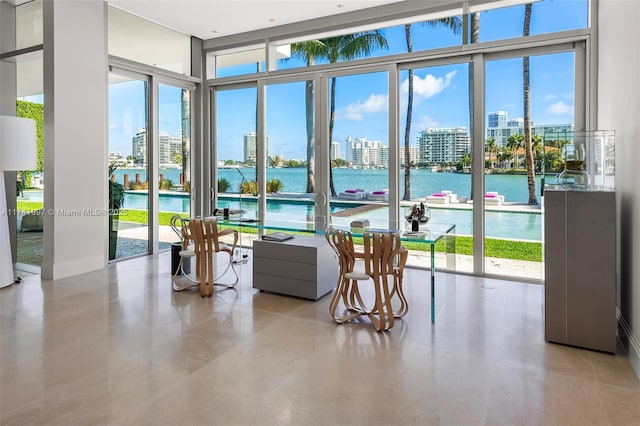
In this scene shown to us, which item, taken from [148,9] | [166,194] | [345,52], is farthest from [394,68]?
[166,194]

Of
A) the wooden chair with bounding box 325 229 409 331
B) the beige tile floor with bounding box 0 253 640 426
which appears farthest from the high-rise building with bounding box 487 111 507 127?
→ the wooden chair with bounding box 325 229 409 331

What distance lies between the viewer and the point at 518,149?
487 centimetres

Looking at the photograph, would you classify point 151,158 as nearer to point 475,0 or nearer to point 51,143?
point 51,143

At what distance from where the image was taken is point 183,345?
3014 millimetres

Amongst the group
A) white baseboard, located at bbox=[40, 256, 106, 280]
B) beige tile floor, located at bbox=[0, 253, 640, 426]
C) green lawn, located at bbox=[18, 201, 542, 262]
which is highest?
green lawn, located at bbox=[18, 201, 542, 262]

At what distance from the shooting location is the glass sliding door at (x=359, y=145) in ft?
18.5

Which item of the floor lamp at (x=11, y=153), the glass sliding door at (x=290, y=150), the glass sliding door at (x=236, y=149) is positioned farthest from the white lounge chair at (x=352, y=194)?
the floor lamp at (x=11, y=153)

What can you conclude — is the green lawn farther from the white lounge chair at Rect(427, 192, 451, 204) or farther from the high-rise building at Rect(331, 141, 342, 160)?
the high-rise building at Rect(331, 141, 342, 160)

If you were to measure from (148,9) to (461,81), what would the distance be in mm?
4220

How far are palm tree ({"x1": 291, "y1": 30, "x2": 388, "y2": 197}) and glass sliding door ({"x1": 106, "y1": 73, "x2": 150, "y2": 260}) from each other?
2.38m

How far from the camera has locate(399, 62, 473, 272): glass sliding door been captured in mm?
5172

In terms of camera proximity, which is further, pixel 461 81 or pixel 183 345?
pixel 461 81

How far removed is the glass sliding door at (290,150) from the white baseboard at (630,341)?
3.93 meters

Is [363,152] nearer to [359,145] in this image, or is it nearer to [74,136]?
[359,145]
